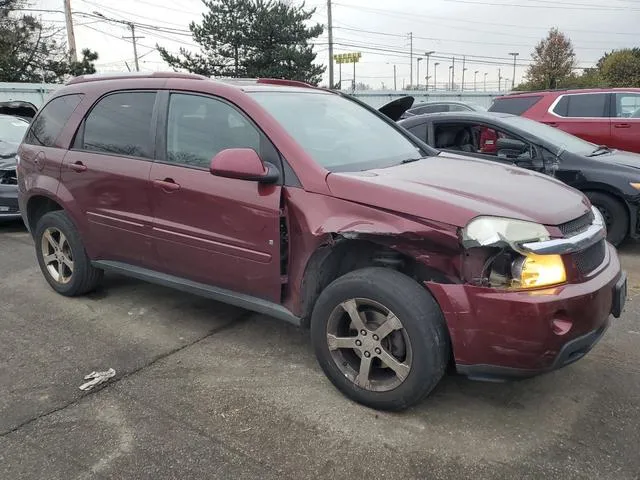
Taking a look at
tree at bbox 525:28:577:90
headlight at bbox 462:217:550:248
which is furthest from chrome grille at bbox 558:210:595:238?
tree at bbox 525:28:577:90

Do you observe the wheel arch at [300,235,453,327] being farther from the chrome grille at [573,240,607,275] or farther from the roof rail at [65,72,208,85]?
the roof rail at [65,72,208,85]

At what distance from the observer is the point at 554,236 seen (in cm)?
255

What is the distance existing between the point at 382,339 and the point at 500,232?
79cm

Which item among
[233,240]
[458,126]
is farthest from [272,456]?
[458,126]

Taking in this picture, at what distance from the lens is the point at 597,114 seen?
341 inches

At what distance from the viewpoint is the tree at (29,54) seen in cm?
2775

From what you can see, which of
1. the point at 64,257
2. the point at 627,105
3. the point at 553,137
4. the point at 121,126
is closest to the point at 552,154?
the point at 553,137

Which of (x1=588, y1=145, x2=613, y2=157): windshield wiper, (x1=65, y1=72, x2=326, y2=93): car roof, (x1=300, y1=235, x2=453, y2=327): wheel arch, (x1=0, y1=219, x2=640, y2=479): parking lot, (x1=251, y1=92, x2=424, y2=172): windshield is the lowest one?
(x1=0, y1=219, x2=640, y2=479): parking lot

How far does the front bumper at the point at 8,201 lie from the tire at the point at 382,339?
18.2 feet

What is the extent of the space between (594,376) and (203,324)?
2621 millimetres

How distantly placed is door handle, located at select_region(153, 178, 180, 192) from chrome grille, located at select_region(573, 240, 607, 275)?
232 centimetres

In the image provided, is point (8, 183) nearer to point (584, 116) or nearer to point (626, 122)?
point (584, 116)

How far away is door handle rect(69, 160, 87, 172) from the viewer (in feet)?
13.4

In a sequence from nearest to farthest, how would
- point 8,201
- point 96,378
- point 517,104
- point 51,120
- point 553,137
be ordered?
point 96,378 → point 51,120 → point 553,137 → point 8,201 → point 517,104
